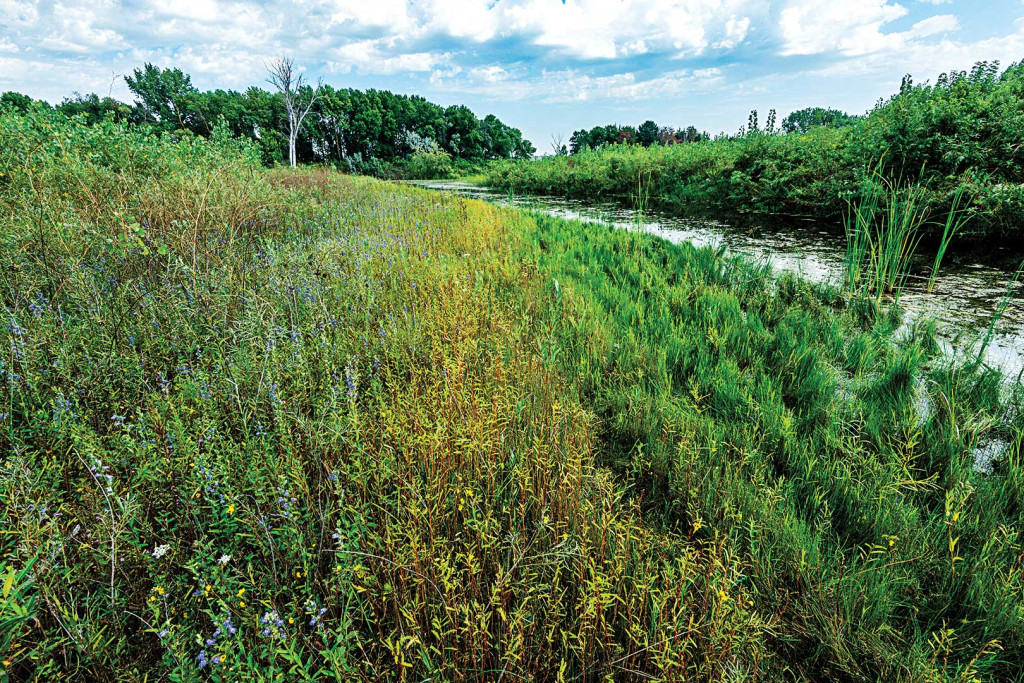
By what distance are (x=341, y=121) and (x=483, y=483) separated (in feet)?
217

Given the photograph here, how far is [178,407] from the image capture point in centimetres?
221

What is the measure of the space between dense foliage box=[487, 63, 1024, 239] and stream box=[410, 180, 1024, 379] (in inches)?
25.3

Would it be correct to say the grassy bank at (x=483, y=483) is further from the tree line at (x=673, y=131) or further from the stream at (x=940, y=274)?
the tree line at (x=673, y=131)

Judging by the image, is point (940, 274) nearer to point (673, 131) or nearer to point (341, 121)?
point (673, 131)

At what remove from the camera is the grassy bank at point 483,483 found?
1.30 meters

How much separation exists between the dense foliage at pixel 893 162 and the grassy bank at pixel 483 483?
10.8 ft

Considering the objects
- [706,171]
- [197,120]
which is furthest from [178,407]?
[197,120]

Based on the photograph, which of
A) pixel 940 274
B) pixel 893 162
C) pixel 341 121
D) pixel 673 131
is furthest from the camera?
pixel 341 121

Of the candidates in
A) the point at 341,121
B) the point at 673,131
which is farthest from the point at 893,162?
the point at 341,121

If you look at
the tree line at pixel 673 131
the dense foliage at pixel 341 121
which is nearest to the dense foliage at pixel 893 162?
the tree line at pixel 673 131

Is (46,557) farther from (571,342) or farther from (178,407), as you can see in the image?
(571,342)

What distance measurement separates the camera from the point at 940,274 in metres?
4.48

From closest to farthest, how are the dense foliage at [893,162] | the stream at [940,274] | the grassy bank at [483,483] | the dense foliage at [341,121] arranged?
the grassy bank at [483,483]
the stream at [940,274]
the dense foliage at [893,162]
the dense foliage at [341,121]

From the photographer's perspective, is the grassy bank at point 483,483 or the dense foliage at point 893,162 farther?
the dense foliage at point 893,162
